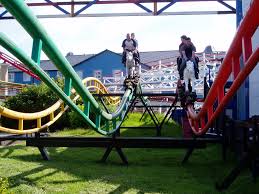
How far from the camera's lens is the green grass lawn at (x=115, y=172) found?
482 cm

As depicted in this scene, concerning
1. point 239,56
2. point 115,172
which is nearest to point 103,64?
point 115,172

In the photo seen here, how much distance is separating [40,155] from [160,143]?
2404mm

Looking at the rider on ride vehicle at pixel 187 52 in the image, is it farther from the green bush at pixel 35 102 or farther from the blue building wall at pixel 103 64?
the blue building wall at pixel 103 64

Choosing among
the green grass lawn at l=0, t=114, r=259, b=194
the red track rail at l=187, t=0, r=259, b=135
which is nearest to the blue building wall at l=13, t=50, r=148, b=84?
the green grass lawn at l=0, t=114, r=259, b=194

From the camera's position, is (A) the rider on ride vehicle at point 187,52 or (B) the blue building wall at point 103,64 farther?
(B) the blue building wall at point 103,64

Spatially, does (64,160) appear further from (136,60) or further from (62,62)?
(136,60)

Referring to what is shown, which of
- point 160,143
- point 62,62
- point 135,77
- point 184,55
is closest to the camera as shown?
point 62,62

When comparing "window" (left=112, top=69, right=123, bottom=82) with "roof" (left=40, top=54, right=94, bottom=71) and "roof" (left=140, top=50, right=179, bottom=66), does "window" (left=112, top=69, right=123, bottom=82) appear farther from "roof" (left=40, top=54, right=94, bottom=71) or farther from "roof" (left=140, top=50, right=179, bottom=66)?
"roof" (left=40, top=54, right=94, bottom=71)

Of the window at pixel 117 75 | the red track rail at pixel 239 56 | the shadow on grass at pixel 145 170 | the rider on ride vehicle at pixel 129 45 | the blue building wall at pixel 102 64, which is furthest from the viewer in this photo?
the blue building wall at pixel 102 64

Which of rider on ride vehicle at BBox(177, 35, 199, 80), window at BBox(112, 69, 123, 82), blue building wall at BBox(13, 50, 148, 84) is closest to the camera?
rider on ride vehicle at BBox(177, 35, 199, 80)

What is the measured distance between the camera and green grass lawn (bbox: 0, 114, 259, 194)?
482cm

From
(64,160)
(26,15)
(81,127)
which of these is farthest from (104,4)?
(26,15)

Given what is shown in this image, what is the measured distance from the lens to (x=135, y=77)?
12102mm

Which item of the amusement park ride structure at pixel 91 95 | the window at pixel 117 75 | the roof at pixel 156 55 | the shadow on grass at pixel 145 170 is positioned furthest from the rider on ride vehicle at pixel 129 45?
the roof at pixel 156 55
